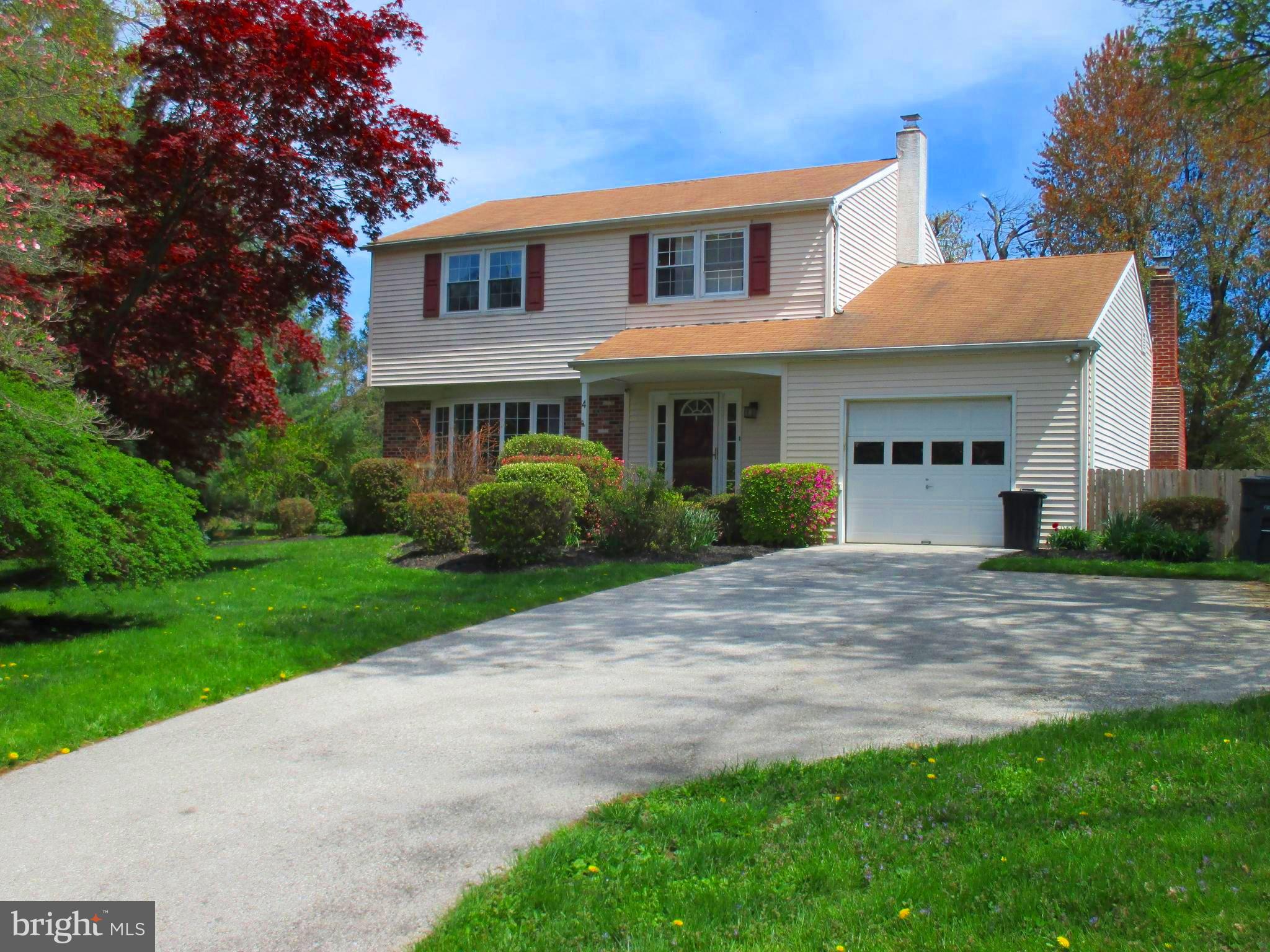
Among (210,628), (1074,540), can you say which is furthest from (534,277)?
(210,628)

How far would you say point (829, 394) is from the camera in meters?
16.7

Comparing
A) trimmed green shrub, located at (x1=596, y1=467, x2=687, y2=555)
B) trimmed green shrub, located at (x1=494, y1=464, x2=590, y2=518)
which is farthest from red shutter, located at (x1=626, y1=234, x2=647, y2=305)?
trimmed green shrub, located at (x1=596, y1=467, x2=687, y2=555)

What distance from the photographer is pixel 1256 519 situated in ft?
44.2

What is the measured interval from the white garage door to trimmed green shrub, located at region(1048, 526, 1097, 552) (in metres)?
1.23

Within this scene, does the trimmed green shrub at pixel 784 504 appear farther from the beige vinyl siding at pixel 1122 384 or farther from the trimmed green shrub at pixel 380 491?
the trimmed green shrub at pixel 380 491

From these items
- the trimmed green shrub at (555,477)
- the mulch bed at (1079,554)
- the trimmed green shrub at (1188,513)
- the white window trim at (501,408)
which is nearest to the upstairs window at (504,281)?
the white window trim at (501,408)

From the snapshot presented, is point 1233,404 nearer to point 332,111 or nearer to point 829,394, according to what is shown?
point 829,394

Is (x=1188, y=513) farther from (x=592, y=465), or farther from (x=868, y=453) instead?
(x=592, y=465)

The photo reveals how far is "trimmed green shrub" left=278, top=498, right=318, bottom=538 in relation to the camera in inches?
819

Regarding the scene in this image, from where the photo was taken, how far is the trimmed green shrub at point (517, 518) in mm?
12641

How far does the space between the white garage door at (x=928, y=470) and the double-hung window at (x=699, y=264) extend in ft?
13.3

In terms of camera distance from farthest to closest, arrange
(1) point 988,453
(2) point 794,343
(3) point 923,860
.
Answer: (2) point 794,343, (1) point 988,453, (3) point 923,860

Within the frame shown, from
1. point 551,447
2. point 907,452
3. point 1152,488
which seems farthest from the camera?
point 551,447

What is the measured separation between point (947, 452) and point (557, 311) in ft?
26.5
